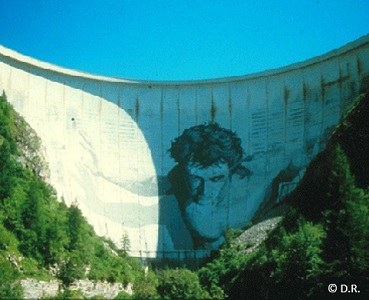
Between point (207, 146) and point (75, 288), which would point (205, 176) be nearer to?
point (207, 146)

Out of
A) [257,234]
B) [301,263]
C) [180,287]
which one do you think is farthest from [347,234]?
[257,234]

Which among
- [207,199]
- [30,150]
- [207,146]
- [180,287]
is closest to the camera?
[180,287]

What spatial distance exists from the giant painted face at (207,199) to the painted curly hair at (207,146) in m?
0.38

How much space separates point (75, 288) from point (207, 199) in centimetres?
1283

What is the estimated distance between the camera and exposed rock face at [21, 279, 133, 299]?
21562mm

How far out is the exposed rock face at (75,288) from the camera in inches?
849

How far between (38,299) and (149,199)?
47.8 feet

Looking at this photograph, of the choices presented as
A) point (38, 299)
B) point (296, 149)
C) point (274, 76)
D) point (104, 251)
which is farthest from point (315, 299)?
point (274, 76)

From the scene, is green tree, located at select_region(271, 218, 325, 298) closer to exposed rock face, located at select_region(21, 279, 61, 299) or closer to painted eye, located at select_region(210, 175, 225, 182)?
exposed rock face, located at select_region(21, 279, 61, 299)

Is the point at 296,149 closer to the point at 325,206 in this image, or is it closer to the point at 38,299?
the point at 325,206

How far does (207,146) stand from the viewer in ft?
119

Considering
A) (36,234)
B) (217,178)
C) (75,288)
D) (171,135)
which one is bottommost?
(75,288)

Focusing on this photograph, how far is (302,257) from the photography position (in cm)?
2005

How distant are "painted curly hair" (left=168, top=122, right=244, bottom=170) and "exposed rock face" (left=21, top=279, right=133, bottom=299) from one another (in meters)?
11.5
